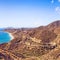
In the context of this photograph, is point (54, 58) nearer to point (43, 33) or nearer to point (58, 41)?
point (58, 41)

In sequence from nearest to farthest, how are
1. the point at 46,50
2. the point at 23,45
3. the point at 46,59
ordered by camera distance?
the point at 46,59, the point at 46,50, the point at 23,45

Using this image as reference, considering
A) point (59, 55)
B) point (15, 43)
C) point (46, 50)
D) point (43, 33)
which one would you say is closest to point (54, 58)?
point (59, 55)

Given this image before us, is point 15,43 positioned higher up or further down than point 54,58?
higher up

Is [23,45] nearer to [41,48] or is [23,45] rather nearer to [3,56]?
[41,48]

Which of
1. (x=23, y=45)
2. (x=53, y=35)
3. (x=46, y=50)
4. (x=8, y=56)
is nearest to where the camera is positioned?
(x=8, y=56)

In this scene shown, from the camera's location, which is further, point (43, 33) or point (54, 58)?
point (43, 33)

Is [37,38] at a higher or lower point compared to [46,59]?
higher

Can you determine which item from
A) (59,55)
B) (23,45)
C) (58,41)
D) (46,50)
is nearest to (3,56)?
(59,55)

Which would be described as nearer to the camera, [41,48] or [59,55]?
[59,55]

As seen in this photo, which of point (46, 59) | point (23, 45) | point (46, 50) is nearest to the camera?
point (46, 59)
